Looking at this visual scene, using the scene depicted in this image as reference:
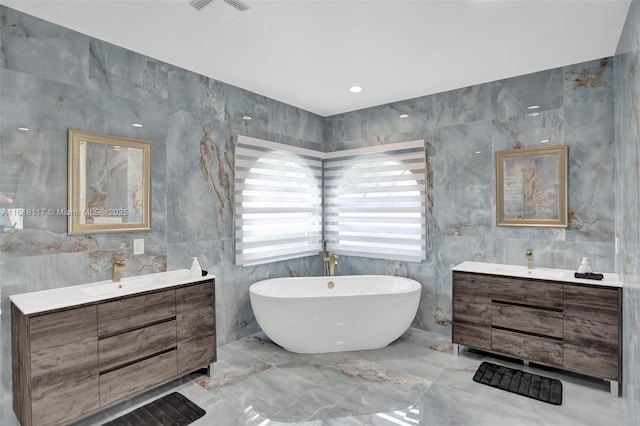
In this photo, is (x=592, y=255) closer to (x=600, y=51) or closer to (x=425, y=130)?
(x=600, y=51)

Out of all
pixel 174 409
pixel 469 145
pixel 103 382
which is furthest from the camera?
pixel 469 145

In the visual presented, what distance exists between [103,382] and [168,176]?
Answer: 167 cm

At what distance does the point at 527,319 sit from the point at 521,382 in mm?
518

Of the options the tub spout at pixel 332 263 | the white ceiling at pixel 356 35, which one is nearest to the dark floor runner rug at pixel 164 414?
the tub spout at pixel 332 263

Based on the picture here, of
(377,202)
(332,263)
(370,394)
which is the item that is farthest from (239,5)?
(332,263)

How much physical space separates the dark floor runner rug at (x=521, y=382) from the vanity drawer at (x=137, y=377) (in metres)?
2.47

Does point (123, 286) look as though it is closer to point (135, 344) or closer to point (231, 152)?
point (135, 344)

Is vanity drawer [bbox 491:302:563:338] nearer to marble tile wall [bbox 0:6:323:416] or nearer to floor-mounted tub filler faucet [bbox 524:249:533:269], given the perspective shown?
floor-mounted tub filler faucet [bbox 524:249:533:269]

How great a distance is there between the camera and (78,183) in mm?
2564

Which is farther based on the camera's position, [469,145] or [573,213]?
[469,145]

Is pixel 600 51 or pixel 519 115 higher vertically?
pixel 600 51

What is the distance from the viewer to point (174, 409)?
2514 mm

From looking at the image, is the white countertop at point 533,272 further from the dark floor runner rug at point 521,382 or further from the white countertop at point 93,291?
the white countertop at point 93,291

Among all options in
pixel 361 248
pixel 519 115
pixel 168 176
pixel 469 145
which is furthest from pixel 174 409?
pixel 519 115
